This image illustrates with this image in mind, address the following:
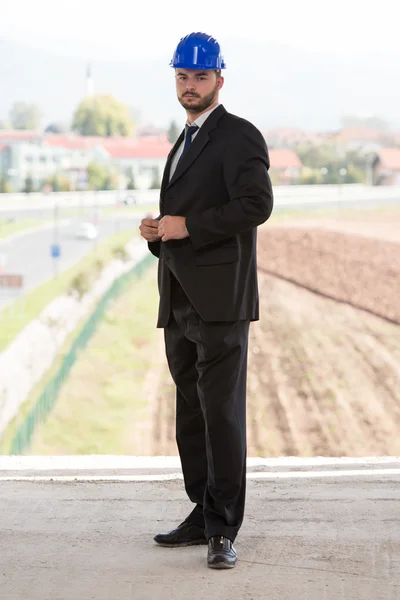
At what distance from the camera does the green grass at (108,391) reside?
19141 mm

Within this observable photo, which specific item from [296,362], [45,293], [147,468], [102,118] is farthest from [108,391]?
[147,468]

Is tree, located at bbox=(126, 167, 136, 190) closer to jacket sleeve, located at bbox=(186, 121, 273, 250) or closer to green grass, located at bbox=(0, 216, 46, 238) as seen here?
green grass, located at bbox=(0, 216, 46, 238)

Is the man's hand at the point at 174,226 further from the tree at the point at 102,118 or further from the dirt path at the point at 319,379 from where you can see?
the tree at the point at 102,118

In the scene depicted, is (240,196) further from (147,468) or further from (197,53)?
(147,468)

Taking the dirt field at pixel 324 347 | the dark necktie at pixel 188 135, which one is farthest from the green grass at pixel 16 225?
the dark necktie at pixel 188 135

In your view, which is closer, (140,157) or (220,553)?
(220,553)

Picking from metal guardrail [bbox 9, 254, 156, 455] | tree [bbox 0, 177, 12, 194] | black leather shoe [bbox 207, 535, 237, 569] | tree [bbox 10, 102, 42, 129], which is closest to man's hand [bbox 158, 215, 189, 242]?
black leather shoe [bbox 207, 535, 237, 569]

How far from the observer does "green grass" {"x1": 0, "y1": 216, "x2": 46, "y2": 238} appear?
83.8 feet

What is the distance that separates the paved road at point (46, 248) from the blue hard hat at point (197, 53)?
23005 millimetres

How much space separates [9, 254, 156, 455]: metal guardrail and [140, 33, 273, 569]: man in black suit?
15.7m

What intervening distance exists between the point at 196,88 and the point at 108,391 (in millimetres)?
20738

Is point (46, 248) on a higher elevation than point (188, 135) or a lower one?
lower

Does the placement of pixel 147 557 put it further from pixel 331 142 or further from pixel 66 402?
pixel 331 142

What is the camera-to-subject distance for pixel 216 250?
2170 millimetres
